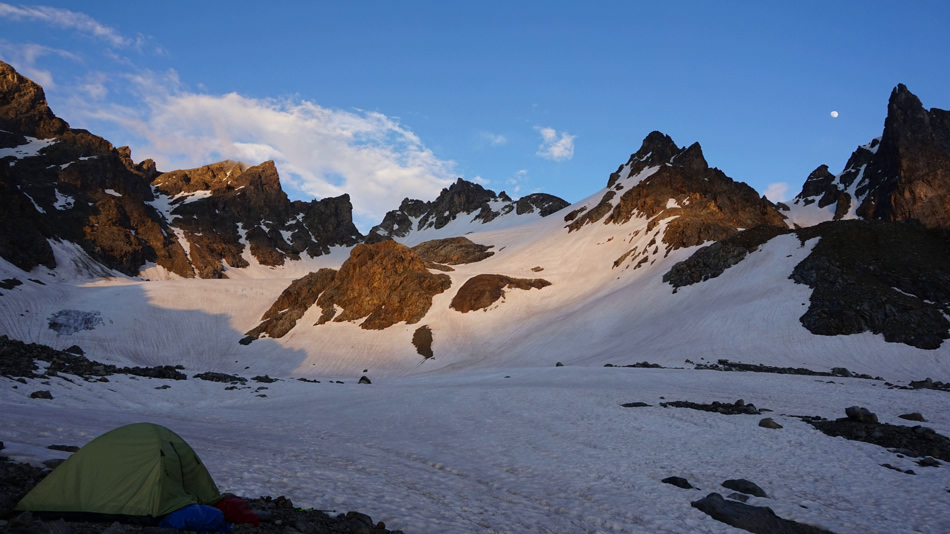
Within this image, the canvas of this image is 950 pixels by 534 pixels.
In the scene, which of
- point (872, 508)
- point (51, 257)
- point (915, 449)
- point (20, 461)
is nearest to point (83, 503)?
point (20, 461)

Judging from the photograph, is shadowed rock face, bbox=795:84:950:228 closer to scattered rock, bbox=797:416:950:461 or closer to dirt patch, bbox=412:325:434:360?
dirt patch, bbox=412:325:434:360

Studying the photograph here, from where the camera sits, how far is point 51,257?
9125 centimetres

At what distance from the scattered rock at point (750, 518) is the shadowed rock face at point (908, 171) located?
11837 cm

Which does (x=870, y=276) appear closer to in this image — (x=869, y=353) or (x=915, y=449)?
(x=869, y=353)

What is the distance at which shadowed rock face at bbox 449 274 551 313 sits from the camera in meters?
74.6

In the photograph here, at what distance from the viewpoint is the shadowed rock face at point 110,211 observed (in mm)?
95188

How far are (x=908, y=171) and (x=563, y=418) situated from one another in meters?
141

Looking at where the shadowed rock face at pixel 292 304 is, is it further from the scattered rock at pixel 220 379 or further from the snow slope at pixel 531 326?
the scattered rock at pixel 220 379

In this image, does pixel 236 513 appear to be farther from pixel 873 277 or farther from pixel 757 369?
pixel 873 277

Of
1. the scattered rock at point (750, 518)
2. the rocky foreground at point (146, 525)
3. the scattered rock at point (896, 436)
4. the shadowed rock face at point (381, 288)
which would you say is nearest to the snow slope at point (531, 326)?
the shadowed rock face at point (381, 288)

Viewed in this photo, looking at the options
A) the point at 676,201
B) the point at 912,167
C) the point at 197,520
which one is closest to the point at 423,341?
the point at 676,201

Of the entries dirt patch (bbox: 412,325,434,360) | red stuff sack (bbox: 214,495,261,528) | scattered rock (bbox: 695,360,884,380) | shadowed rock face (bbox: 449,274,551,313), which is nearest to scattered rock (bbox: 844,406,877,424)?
scattered rock (bbox: 695,360,884,380)

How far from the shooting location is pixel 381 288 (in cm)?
7862

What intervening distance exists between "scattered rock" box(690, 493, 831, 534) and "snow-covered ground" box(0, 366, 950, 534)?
31cm
